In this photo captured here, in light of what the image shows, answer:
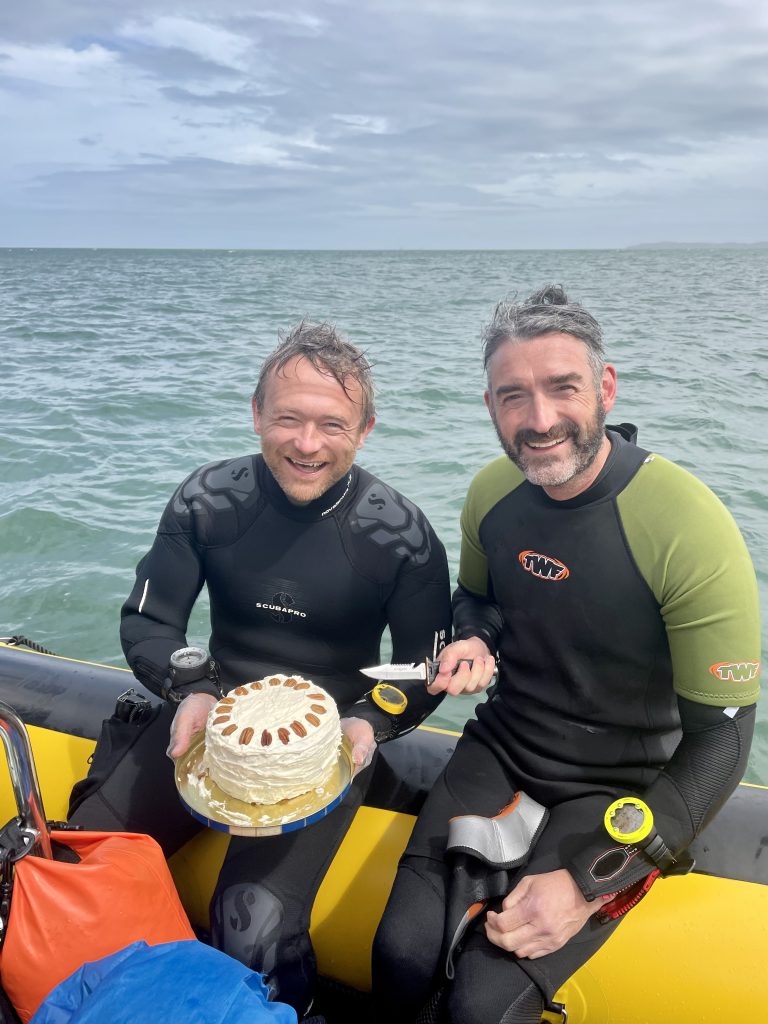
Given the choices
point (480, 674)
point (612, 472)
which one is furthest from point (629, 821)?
point (612, 472)

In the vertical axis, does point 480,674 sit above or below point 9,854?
above

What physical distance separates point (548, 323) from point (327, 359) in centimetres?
75

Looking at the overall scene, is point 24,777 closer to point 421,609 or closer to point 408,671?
point 408,671

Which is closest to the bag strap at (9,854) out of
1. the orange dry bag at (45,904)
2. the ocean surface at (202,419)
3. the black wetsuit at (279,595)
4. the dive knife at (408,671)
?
the orange dry bag at (45,904)

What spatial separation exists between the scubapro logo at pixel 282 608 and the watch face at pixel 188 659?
326mm

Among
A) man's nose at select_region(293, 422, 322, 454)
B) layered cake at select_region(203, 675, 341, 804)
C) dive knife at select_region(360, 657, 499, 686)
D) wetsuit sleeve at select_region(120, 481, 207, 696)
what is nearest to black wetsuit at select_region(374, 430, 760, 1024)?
dive knife at select_region(360, 657, 499, 686)

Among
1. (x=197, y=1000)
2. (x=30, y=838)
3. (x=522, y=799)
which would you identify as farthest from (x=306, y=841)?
(x=197, y=1000)

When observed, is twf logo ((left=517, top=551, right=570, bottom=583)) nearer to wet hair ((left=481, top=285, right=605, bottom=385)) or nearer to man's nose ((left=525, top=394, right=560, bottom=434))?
man's nose ((left=525, top=394, right=560, bottom=434))

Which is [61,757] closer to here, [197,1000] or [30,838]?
[30,838]

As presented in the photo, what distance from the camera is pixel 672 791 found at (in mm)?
1983

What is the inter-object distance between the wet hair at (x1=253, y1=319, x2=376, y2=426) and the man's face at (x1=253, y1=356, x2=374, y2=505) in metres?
0.02

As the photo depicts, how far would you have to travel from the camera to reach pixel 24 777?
173 cm

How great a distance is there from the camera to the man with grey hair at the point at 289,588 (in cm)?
240

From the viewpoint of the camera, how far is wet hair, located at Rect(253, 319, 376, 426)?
2.58 metres
